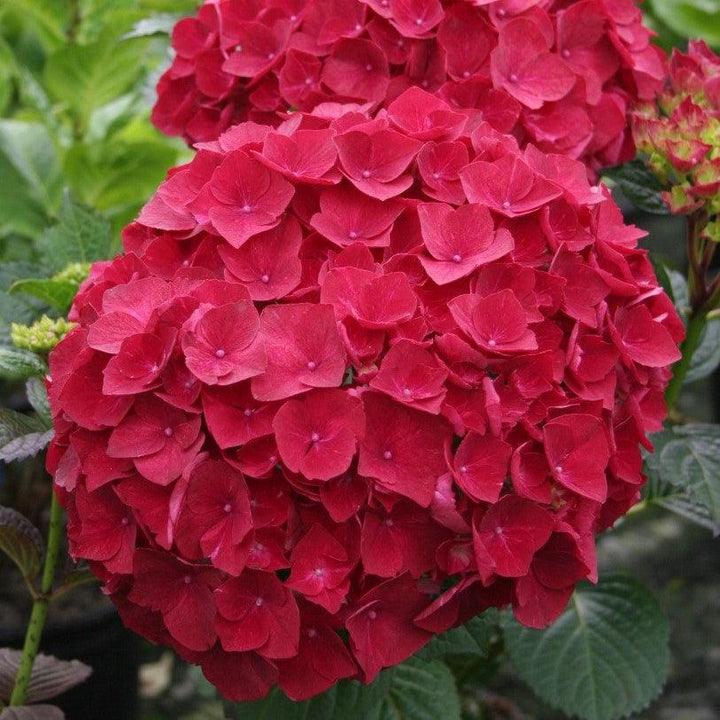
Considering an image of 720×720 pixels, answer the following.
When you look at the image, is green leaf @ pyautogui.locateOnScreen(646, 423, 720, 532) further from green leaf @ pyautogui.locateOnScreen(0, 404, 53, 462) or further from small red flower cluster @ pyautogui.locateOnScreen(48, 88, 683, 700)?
green leaf @ pyautogui.locateOnScreen(0, 404, 53, 462)

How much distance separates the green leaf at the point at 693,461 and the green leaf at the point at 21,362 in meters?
0.65

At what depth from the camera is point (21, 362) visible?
107cm

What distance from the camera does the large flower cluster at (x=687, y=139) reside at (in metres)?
1.10

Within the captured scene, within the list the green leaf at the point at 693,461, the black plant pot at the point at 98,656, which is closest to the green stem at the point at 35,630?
the black plant pot at the point at 98,656

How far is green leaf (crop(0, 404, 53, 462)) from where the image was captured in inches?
39.3

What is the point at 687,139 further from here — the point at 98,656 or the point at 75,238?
the point at 98,656

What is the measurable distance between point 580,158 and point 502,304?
44 centimetres

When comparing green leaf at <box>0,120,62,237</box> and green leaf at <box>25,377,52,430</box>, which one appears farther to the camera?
green leaf at <box>0,120,62,237</box>

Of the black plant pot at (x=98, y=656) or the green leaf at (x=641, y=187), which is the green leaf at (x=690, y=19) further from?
the black plant pot at (x=98, y=656)

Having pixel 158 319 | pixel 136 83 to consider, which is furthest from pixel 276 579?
pixel 136 83

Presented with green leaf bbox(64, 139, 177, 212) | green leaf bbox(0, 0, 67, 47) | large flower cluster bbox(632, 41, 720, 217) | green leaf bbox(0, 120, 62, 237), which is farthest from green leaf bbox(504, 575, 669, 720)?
green leaf bbox(0, 0, 67, 47)

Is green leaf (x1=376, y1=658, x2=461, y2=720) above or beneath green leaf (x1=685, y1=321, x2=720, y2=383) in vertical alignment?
beneath

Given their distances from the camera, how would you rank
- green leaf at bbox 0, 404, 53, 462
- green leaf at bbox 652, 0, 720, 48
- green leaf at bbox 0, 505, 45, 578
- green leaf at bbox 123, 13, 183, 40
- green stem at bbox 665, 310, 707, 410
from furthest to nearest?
green leaf at bbox 652, 0, 720, 48 < green leaf at bbox 123, 13, 183, 40 < green stem at bbox 665, 310, 707, 410 < green leaf at bbox 0, 505, 45, 578 < green leaf at bbox 0, 404, 53, 462

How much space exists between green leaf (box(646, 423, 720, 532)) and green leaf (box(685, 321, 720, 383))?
0.49ft
